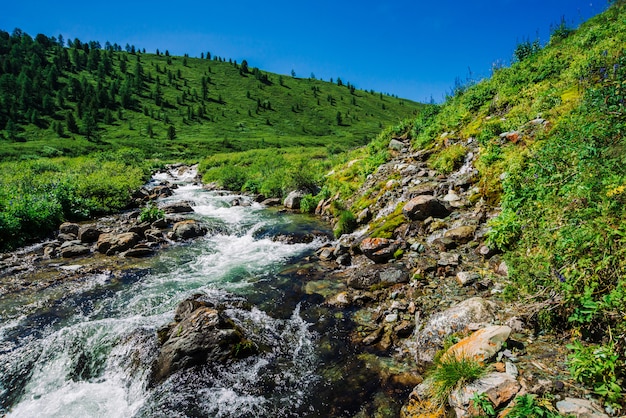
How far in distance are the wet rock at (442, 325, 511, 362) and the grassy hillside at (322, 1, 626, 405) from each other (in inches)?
29.3

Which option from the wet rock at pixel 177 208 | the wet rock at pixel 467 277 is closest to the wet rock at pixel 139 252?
the wet rock at pixel 177 208

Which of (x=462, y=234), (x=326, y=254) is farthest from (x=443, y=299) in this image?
(x=326, y=254)

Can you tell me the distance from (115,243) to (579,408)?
1616 centimetres

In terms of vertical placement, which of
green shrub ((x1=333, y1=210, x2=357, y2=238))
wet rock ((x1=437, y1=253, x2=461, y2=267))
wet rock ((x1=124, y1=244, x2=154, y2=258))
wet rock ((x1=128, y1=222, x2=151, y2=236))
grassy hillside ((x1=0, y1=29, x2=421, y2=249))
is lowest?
wet rock ((x1=437, y1=253, x2=461, y2=267))

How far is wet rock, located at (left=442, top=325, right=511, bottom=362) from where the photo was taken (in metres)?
4.67

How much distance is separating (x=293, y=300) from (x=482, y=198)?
21.8ft

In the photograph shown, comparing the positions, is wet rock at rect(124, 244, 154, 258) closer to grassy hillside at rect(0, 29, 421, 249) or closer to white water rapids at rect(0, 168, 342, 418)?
white water rapids at rect(0, 168, 342, 418)

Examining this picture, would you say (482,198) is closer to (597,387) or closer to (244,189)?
(597,387)

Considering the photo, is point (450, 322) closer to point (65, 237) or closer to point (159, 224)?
point (159, 224)

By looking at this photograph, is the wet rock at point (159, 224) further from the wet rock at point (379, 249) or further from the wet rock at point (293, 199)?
the wet rock at point (379, 249)

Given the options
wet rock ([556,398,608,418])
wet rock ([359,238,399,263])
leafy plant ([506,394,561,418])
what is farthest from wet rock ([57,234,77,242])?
wet rock ([556,398,608,418])

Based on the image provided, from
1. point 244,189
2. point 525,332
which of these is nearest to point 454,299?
point 525,332

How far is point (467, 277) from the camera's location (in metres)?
7.20

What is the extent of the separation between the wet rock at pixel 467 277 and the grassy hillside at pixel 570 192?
861 millimetres
